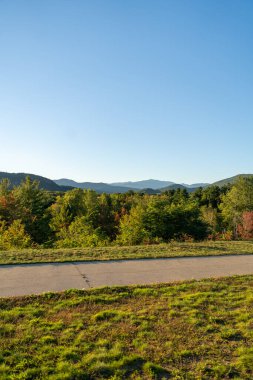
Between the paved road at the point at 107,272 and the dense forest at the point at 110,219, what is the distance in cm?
841

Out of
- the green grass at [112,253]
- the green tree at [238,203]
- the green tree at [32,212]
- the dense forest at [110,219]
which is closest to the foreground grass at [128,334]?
the green grass at [112,253]

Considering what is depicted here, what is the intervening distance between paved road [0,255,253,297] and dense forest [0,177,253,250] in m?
8.41

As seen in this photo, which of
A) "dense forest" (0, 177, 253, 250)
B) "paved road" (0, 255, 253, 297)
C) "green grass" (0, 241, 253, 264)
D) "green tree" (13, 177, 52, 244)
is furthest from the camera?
"green tree" (13, 177, 52, 244)

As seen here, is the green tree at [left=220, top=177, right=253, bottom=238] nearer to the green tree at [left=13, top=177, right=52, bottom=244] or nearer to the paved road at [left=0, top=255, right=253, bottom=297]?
the green tree at [left=13, top=177, right=52, bottom=244]

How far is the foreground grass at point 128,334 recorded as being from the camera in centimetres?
418

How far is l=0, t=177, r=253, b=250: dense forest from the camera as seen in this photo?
2134 cm

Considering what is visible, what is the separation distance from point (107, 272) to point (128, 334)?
350cm

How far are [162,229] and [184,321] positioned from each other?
52.3ft

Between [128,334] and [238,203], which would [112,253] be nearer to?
[128,334]

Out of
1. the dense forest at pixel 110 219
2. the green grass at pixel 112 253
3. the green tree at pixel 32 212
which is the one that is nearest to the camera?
the green grass at pixel 112 253

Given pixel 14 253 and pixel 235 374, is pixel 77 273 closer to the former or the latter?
pixel 14 253

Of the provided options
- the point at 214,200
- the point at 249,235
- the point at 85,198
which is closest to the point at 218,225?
the point at 249,235

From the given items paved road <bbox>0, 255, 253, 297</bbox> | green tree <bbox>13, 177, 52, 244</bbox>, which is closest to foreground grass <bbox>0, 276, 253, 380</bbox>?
paved road <bbox>0, 255, 253, 297</bbox>

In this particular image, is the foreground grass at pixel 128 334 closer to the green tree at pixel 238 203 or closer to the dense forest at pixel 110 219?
the dense forest at pixel 110 219
